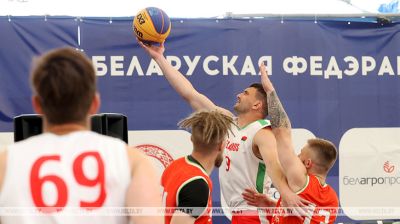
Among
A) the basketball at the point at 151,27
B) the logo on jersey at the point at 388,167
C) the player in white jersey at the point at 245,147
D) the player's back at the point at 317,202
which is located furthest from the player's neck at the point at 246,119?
the logo on jersey at the point at 388,167

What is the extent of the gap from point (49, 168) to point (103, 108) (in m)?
5.08

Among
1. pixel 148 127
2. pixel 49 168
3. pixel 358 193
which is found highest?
pixel 49 168

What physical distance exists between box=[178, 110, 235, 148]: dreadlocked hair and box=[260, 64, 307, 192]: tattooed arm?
664 mm

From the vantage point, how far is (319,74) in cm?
744

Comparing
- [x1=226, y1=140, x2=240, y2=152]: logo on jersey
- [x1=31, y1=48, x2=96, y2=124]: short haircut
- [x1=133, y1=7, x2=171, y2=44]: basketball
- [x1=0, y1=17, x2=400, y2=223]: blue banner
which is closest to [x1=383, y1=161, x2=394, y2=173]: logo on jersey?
[x1=0, y1=17, x2=400, y2=223]: blue banner

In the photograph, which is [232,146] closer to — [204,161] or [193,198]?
[204,161]

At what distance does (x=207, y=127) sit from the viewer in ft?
14.1

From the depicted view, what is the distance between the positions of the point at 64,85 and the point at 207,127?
224 centimetres

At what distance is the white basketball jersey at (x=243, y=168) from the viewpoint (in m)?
5.71

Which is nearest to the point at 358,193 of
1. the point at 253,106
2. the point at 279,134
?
the point at 253,106

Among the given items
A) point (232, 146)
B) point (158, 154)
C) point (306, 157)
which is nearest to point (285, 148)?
A: point (306, 157)

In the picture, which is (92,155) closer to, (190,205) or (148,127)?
(190,205)

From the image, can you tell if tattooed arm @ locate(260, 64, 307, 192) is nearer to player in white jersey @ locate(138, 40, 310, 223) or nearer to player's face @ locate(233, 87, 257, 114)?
player in white jersey @ locate(138, 40, 310, 223)

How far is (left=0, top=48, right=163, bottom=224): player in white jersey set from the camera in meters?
2.12
